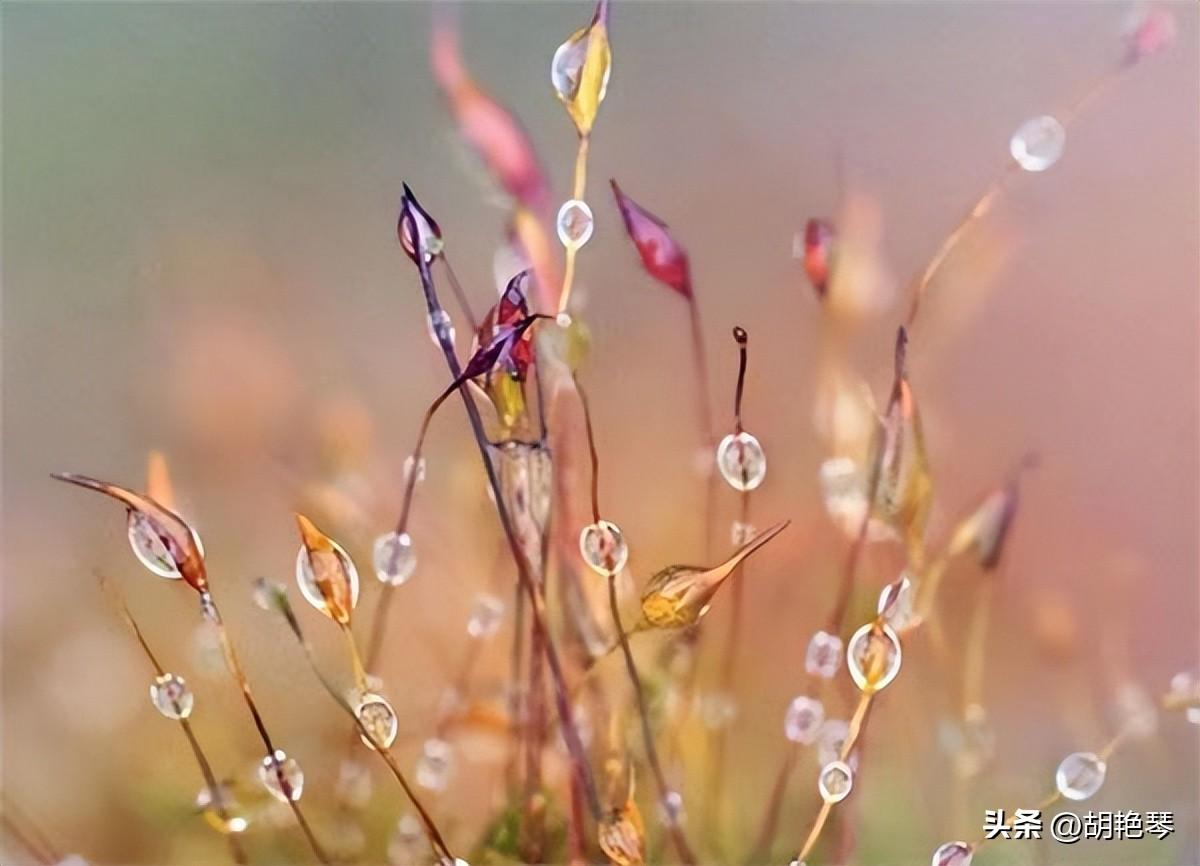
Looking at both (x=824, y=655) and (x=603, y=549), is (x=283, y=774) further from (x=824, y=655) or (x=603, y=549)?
(x=824, y=655)

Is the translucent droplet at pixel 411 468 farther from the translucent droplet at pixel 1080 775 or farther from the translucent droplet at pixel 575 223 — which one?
the translucent droplet at pixel 1080 775

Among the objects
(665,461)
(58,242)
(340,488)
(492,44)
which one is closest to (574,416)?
(665,461)

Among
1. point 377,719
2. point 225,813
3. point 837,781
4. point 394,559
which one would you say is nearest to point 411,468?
point 394,559

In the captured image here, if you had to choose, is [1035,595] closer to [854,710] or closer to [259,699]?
[854,710]

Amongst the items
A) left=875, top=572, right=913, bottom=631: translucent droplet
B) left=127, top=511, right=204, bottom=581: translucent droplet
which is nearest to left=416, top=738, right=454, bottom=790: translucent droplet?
left=127, top=511, right=204, bottom=581: translucent droplet

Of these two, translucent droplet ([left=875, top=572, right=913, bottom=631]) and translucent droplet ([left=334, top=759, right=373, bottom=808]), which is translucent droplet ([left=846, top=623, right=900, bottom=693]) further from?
translucent droplet ([left=334, top=759, right=373, bottom=808])

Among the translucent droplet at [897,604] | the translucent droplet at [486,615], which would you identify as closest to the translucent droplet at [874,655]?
the translucent droplet at [897,604]
